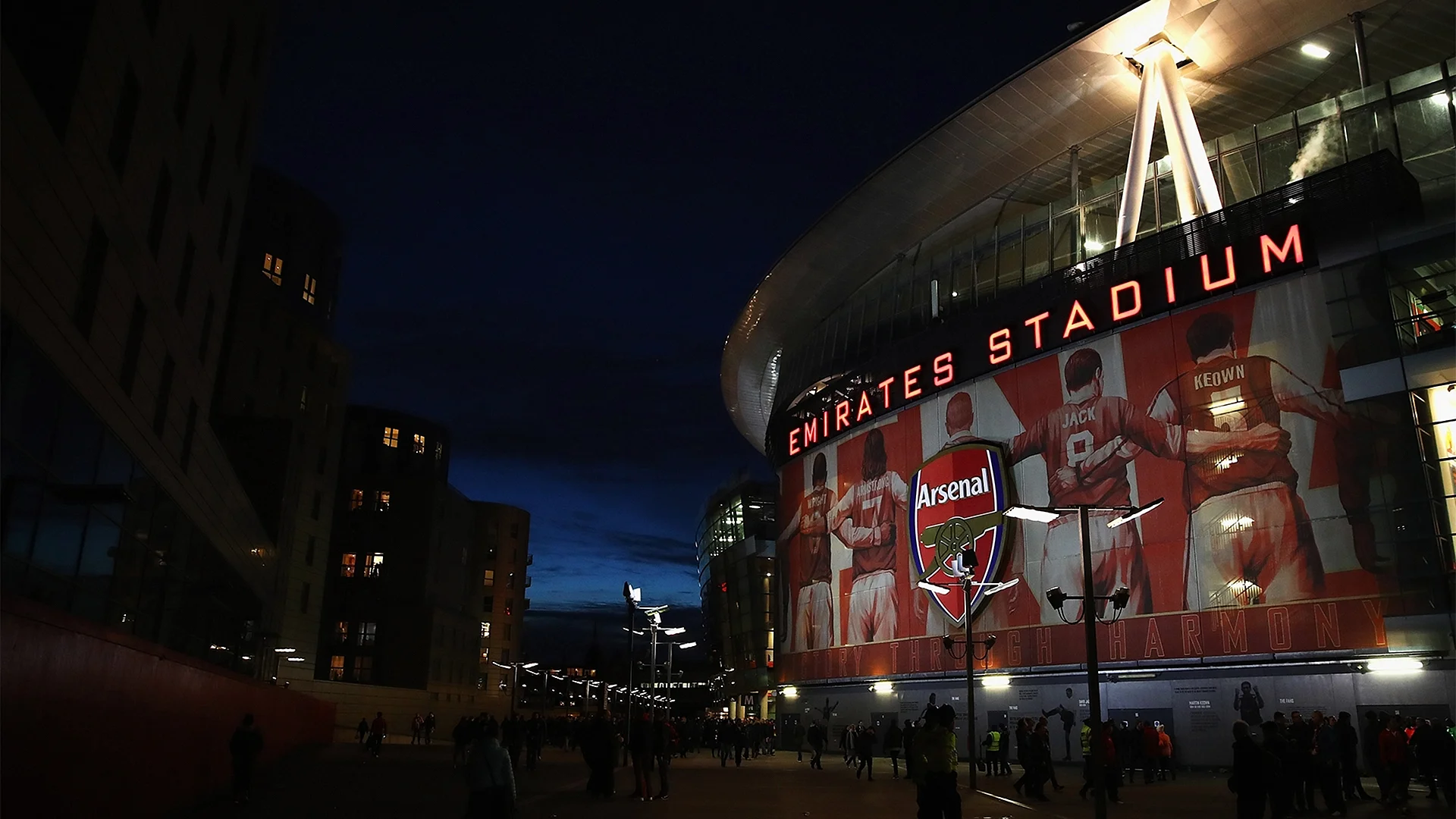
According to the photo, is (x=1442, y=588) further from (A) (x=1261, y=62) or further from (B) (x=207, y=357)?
(B) (x=207, y=357)

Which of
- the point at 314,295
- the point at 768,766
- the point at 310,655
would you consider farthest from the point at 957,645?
the point at 314,295

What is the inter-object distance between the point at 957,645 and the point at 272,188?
51852mm

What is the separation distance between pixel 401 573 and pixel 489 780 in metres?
80.7

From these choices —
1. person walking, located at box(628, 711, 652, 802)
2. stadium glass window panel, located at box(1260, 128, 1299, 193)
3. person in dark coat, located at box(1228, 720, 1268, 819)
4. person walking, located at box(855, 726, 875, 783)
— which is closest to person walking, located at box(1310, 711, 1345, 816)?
person in dark coat, located at box(1228, 720, 1268, 819)

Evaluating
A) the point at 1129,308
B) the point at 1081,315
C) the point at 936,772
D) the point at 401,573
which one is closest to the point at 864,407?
the point at 1081,315

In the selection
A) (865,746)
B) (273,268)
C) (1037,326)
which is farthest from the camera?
(273,268)

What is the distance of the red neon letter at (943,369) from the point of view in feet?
141

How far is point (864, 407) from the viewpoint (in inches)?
1885

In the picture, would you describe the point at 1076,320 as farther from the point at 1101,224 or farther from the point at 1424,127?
the point at 1424,127

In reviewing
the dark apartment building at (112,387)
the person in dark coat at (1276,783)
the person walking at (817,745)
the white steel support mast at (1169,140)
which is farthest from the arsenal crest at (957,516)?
the dark apartment building at (112,387)

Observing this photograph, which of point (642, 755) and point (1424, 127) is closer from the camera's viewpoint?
point (642, 755)

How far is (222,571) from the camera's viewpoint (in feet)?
96.9

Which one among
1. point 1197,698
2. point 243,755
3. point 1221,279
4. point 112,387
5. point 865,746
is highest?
point 1221,279

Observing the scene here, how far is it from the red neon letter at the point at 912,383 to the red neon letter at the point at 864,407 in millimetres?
2636
